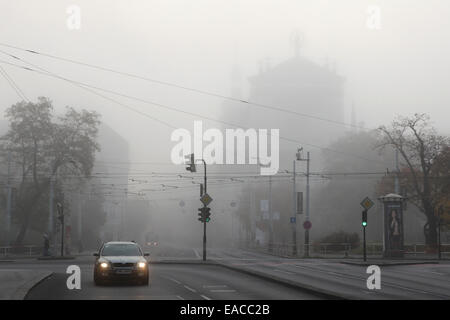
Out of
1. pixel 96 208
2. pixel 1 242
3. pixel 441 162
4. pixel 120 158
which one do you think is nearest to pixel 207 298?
pixel 441 162

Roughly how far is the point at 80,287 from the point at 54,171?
4547 cm

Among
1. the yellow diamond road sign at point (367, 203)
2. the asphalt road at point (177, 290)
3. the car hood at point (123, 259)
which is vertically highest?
the yellow diamond road sign at point (367, 203)

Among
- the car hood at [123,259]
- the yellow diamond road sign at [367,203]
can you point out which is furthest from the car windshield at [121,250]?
the yellow diamond road sign at [367,203]

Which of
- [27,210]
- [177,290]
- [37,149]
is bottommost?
[177,290]

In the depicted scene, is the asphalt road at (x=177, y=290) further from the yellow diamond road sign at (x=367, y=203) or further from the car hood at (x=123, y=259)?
the yellow diamond road sign at (x=367, y=203)

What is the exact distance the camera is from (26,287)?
21.1 metres

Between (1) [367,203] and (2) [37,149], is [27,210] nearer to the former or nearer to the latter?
(2) [37,149]

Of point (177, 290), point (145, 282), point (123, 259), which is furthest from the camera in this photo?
point (145, 282)

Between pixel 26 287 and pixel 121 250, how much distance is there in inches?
161

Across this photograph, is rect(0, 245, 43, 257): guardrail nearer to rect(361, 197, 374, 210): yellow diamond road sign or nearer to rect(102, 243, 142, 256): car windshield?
rect(361, 197, 374, 210): yellow diamond road sign

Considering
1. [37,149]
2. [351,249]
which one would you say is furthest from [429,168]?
[37,149]

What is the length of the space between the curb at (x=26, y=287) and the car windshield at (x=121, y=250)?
2.61 metres

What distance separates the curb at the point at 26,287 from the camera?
1811 centimetres
